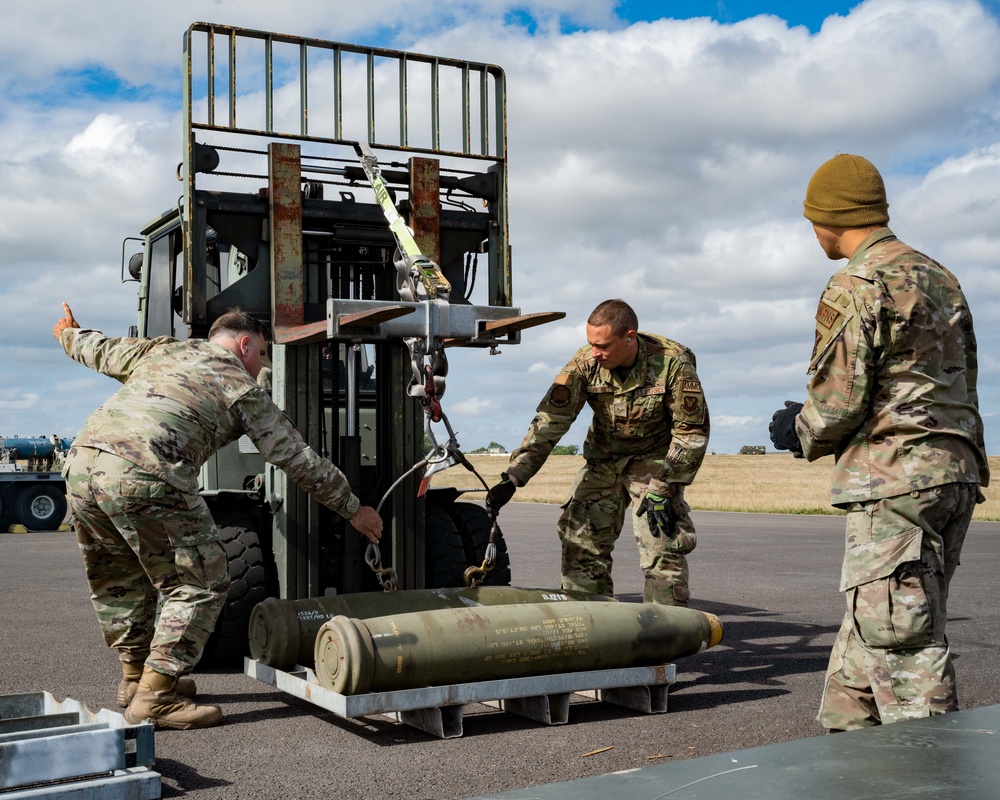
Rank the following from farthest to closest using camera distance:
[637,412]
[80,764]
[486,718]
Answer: [637,412]
[486,718]
[80,764]

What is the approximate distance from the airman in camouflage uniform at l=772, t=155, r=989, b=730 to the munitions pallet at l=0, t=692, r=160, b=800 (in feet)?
7.46

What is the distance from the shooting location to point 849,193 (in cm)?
385

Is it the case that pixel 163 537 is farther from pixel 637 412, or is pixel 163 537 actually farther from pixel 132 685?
pixel 637 412

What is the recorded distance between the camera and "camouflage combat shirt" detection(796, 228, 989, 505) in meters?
3.63

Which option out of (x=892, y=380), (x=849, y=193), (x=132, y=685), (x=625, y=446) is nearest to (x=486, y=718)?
(x=132, y=685)

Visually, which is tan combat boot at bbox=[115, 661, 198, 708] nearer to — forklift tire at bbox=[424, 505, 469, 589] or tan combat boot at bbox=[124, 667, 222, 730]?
tan combat boot at bbox=[124, 667, 222, 730]

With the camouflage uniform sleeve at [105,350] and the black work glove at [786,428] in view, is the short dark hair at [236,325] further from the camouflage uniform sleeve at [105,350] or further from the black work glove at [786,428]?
the black work glove at [786,428]

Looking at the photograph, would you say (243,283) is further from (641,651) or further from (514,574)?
(514,574)

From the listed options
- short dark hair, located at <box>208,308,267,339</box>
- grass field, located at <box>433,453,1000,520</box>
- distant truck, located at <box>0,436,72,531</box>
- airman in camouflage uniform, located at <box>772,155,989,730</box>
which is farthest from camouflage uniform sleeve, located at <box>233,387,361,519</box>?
distant truck, located at <box>0,436,72,531</box>

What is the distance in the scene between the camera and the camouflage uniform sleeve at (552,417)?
6.57 m

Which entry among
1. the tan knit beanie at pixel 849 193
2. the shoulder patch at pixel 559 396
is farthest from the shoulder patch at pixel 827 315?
the shoulder patch at pixel 559 396

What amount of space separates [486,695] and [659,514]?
159 centimetres

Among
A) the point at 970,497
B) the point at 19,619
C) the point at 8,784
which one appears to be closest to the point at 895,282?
the point at 970,497

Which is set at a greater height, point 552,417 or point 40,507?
point 552,417
